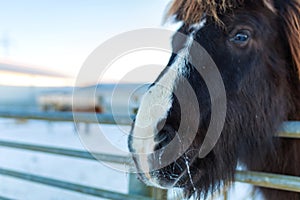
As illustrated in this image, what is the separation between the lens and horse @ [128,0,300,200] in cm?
89

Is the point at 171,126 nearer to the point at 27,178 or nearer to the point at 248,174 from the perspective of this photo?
the point at 248,174

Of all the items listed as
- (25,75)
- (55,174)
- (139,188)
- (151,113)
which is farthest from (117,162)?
(25,75)

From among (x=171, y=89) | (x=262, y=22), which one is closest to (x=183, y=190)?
(x=171, y=89)

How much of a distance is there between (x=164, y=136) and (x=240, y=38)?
0.46 m

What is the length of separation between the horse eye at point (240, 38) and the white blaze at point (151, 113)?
0.21 m

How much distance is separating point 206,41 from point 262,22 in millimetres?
234

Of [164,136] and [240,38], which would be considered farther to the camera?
[240,38]

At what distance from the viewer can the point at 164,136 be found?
866mm

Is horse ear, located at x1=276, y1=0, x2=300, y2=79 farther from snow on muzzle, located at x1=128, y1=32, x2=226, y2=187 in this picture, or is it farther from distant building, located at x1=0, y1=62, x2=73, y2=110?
distant building, located at x1=0, y1=62, x2=73, y2=110

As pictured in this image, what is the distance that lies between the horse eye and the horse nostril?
0.41m

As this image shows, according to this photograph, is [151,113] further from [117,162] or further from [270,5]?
[117,162]

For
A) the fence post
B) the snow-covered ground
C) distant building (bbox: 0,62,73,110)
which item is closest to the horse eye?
the fence post

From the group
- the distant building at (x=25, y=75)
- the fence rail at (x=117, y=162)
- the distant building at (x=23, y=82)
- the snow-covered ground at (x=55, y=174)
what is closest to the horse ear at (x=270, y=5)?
the fence rail at (x=117, y=162)

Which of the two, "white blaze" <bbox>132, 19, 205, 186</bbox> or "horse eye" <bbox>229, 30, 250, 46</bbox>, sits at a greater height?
"horse eye" <bbox>229, 30, 250, 46</bbox>
